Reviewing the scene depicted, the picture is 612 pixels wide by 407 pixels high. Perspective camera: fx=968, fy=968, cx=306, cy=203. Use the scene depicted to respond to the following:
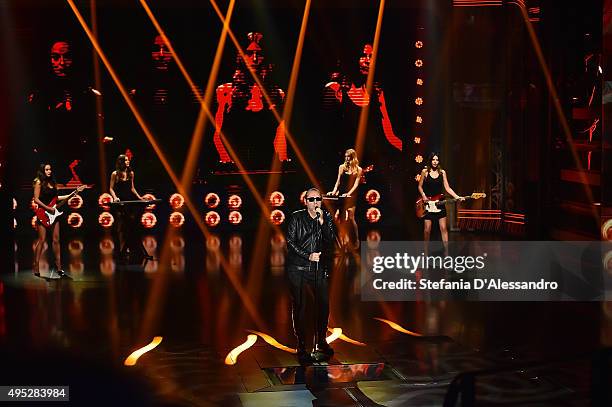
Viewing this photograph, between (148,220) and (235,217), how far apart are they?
1.68m

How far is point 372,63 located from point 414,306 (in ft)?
28.2

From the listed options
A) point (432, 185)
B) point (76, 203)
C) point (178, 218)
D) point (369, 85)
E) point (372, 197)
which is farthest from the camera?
point (372, 197)

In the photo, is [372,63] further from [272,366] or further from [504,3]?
[272,366]

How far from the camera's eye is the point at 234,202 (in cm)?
1884

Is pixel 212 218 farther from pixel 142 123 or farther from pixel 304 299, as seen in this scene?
pixel 304 299

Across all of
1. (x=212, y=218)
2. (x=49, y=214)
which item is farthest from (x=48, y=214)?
(x=212, y=218)

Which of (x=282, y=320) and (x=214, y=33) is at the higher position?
(x=214, y=33)

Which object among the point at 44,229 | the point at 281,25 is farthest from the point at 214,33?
the point at 44,229

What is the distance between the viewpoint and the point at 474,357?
8.62 m

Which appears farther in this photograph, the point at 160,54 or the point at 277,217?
the point at 277,217

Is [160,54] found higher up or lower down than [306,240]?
higher up

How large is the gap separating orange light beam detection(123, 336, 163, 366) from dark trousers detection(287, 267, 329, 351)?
1411 mm

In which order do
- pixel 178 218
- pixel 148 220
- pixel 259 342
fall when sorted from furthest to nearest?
pixel 178 218
pixel 148 220
pixel 259 342

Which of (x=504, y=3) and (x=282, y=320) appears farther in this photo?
(x=504, y=3)
